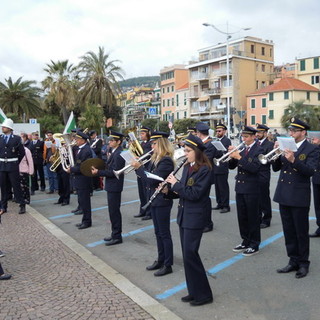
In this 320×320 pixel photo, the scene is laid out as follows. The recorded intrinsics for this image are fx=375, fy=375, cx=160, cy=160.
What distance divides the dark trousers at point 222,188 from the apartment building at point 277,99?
46.1m

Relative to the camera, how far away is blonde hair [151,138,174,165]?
5.34 m

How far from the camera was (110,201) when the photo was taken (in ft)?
22.7

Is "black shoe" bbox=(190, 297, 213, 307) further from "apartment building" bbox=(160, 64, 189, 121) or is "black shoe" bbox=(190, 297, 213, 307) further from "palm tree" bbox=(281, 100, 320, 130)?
"apartment building" bbox=(160, 64, 189, 121)

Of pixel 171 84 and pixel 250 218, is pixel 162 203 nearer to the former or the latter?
pixel 250 218

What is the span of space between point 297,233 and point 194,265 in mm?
1727

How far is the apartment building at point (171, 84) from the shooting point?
7350cm

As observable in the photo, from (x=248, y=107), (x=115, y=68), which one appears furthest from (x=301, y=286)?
(x=248, y=107)

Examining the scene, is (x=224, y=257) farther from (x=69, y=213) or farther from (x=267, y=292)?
(x=69, y=213)

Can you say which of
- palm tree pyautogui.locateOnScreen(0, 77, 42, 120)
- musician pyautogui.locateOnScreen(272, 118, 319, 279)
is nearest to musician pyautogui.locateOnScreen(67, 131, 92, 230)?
musician pyautogui.locateOnScreen(272, 118, 319, 279)

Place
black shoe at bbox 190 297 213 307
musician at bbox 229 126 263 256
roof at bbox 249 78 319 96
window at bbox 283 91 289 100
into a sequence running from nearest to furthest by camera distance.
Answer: black shoe at bbox 190 297 213 307 → musician at bbox 229 126 263 256 → window at bbox 283 91 289 100 → roof at bbox 249 78 319 96

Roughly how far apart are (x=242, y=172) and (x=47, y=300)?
3501 millimetres

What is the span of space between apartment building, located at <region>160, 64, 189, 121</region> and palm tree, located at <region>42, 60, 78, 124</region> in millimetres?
31673

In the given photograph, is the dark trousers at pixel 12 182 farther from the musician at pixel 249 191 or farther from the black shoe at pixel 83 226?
the musician at pixel 249 191

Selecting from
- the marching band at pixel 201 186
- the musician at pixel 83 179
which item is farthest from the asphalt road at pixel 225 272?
the musician at pixel 83 179
